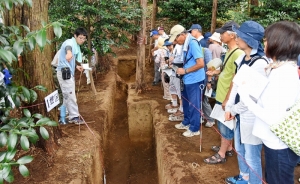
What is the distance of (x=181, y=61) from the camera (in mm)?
4523

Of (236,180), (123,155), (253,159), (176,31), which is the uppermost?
(176,31)

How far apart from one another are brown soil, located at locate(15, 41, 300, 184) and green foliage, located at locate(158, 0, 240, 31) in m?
3.22

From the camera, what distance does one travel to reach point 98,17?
22.6 feet

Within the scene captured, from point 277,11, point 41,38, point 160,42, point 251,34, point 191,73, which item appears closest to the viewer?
point 41,38

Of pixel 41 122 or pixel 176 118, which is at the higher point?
pixel 41 122

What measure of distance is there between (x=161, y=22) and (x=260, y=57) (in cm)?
1169

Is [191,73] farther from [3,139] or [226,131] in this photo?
[3,139]

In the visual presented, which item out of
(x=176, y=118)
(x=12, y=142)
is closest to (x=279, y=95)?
(x=12, y=142)

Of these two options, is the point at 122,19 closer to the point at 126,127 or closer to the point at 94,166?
the point at 126,127

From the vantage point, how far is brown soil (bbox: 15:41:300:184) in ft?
11.7

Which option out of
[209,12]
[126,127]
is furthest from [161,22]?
[126,127]

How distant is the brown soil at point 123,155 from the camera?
356cm

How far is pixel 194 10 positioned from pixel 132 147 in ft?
17.3

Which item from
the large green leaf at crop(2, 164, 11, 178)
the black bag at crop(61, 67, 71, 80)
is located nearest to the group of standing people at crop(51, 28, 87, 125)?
the black bag at crop(61, 67, 71, 80)
